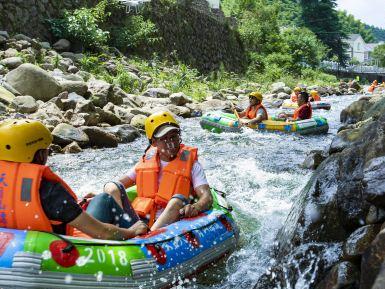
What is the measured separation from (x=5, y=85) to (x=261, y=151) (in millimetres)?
5480

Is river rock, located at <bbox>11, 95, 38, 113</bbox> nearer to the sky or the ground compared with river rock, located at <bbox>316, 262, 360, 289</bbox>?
nearer to the sky

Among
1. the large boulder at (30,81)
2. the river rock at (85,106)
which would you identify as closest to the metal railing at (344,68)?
the river rock at (85,106)

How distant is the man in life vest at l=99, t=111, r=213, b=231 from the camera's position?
408cm

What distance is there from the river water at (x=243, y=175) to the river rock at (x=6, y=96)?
200 centimetres

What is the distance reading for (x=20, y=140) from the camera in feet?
9.40

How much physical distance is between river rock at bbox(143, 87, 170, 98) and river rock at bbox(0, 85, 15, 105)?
509 cm

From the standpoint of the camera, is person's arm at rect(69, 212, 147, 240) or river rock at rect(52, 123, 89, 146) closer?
person's arm at rect(69, 212, 147, 240)

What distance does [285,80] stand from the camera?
1057 inches

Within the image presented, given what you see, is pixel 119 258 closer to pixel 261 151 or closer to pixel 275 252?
pixel 275 252

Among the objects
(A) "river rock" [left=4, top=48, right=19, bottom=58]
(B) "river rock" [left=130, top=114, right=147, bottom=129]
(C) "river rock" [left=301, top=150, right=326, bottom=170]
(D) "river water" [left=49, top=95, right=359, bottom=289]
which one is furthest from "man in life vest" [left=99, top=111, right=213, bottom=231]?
(A) "river rock" [left=4, top=48, right=19, bottom=58]

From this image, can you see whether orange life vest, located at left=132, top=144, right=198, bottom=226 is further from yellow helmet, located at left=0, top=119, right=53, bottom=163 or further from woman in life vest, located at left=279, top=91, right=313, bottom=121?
woman in life vest, located at left=279, top=91, right=313, bottom=121

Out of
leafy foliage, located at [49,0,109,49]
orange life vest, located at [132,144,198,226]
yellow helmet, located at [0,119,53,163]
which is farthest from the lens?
leafy foliage, located at [49,0,109,49]

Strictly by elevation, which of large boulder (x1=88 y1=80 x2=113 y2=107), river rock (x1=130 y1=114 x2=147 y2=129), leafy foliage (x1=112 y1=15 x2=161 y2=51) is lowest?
river rock (x1=130 y1=114 x2=147 y2=129)

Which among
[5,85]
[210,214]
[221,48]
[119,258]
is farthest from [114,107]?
[221,48]
